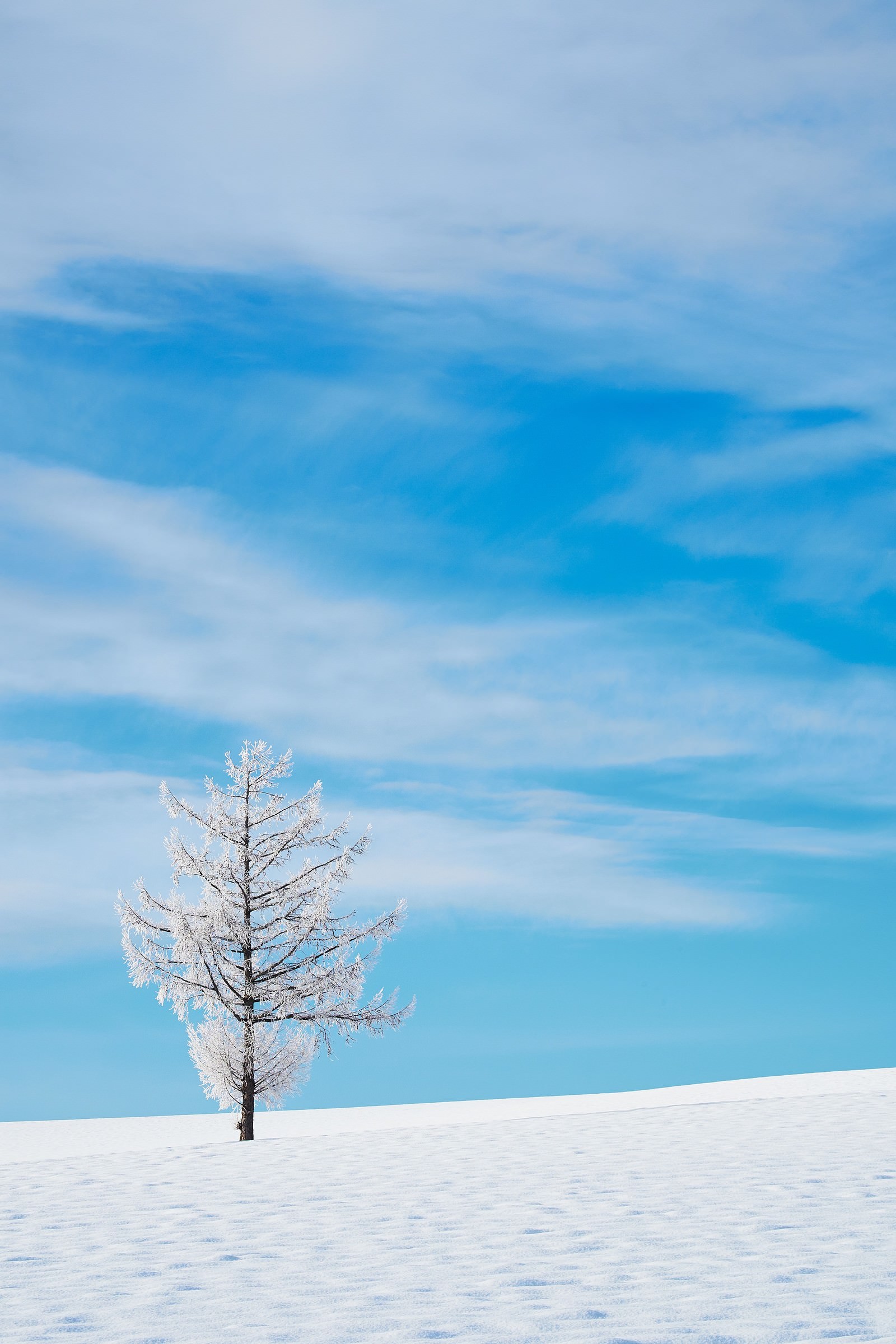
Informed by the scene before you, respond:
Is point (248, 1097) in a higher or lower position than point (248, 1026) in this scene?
lower

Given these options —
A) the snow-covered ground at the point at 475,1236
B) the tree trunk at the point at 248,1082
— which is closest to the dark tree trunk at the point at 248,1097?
the tree trunk at the point at 248,1082

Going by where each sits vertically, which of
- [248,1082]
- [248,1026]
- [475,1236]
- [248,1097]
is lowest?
[475,1236]

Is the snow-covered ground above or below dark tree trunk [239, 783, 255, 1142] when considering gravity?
below

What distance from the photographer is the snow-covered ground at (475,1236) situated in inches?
228

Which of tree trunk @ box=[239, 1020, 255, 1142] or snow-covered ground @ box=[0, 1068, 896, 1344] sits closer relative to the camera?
snow-covered ground @ box=[0, 1068, 896, 1344]

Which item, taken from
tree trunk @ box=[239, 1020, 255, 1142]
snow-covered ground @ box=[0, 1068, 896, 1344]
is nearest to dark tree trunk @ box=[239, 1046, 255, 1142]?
tree trunk @ box=[239, 1020, 255, 1142]

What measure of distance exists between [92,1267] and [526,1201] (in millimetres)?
3692

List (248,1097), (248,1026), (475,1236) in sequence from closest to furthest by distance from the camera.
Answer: (475,1236)
(248,1026)
(248,1097)

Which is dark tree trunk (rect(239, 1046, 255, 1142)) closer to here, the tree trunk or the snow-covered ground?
the tree trunk

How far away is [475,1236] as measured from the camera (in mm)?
7996

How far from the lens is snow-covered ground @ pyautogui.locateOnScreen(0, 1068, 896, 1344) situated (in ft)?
19.0

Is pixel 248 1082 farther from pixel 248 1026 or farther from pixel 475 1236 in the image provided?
pixel 475 1236

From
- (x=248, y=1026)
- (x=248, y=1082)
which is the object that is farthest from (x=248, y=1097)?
(x=248, y=1026)

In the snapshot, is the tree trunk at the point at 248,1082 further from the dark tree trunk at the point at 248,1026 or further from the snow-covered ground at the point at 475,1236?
the snow-covered ground at the point at 475,1236
